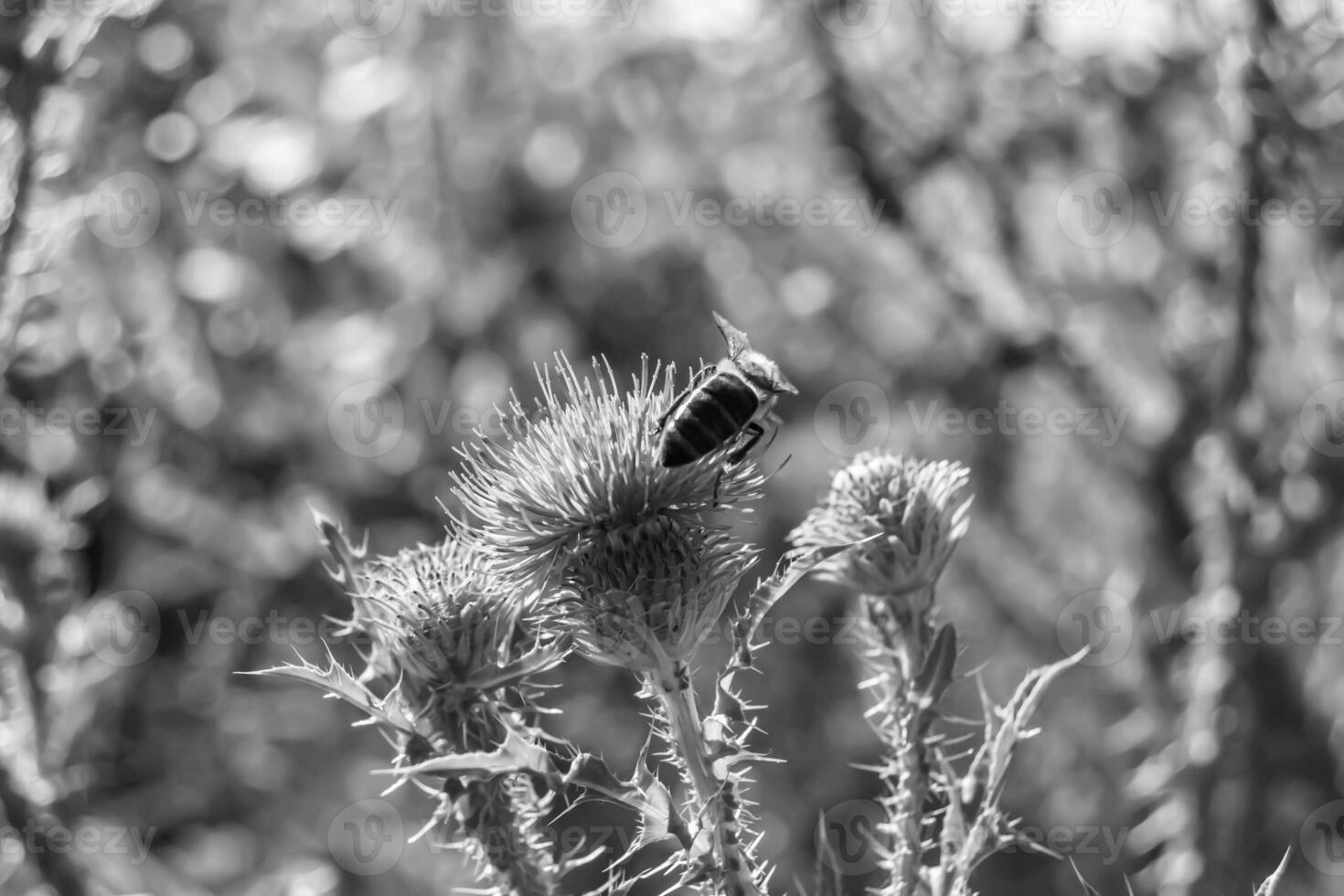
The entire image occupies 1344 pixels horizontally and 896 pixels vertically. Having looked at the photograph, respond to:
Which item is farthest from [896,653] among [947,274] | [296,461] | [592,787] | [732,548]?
[296,461]

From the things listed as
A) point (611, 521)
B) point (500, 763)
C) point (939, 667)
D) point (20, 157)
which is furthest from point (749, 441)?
point (20, 157)

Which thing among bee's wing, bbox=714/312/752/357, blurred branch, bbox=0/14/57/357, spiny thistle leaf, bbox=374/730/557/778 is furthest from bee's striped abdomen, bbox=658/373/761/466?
blurred branch, bbox=0/14/57/357

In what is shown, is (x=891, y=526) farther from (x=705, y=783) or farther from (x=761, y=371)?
(x=705, y=783)

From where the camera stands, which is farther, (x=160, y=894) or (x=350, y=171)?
(x=350, y=171)

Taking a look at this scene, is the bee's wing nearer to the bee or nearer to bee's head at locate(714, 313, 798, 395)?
bee's head at locate(714, 313, 798, 395)

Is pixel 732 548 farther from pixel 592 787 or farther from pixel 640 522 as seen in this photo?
pixel 592 787

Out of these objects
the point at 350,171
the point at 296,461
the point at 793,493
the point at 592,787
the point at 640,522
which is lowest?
the point at 793,493

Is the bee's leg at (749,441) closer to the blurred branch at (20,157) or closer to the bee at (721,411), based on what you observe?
the bee at (721,411)
